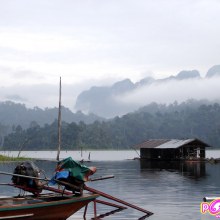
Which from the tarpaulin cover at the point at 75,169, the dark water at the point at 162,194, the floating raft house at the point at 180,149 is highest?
the floating raft house at the point at 180,149

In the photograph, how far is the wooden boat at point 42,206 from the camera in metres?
25.9

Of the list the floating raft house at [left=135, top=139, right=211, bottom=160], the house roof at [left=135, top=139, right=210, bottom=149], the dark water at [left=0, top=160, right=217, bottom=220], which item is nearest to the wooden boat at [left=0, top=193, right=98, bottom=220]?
the dark water at [left=0, top=160, right=217, bottom=220]

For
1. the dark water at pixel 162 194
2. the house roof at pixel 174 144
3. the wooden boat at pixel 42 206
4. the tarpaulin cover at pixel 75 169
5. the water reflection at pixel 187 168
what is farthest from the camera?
the house roof at pixel 174 144

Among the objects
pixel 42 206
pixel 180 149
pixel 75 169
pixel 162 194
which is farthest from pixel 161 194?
pixel 180 149

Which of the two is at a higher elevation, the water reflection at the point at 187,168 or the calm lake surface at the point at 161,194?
the water reflection at the point at 187,168

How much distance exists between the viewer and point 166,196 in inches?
1710

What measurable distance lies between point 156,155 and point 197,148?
12.1 m

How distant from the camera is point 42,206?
88.9ft

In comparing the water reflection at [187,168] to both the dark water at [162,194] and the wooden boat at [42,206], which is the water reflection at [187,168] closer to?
the dark water at [162,194]

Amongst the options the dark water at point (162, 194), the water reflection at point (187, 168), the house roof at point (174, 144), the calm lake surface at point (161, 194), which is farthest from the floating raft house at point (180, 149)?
the calm lake surface at point (161, 194)

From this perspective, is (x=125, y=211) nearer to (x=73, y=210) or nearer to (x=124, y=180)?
(x=73, y=210)

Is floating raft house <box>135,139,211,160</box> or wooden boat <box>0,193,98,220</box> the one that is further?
floating raft house <box>135,139,211,160</box>

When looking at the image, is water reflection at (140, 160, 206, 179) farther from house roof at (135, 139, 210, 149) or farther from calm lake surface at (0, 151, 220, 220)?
calm lake surface at (0, 151, 220, 220)

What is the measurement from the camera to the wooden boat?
25891mm
